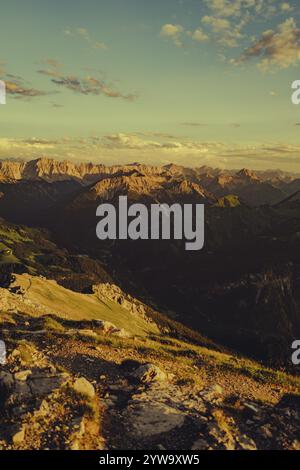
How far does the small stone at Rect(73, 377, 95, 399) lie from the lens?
3052 cm

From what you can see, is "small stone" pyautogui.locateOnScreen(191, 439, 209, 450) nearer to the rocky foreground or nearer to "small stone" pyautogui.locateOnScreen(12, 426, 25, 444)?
the rocky foreground

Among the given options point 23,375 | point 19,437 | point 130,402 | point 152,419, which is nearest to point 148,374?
point 130,402

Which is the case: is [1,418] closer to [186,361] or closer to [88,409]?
[88,409]

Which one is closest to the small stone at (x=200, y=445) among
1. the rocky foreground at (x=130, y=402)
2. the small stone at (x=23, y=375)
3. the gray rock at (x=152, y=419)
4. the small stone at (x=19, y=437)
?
the rocky foreground at (x=130, y=402)

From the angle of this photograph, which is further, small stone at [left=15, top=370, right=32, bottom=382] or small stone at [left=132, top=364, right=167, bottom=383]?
small stone at [left=132, top=364, right=167, bottom=383]

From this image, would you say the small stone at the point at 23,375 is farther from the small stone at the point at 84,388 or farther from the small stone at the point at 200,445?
the small stone at the point at 200,445

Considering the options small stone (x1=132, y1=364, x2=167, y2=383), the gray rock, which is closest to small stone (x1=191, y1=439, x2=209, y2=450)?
the gray rock

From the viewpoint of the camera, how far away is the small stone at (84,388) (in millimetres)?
30519

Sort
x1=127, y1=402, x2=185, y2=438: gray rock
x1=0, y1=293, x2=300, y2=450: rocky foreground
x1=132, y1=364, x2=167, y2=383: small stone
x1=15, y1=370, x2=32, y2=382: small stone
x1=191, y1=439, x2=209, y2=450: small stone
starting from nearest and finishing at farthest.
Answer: x1=191, y1=439, x2=209, y2=450: small stone, x1=0, y1=293, x2=300, y2=450: rocky foreground, x1=127, y1=402, x2=185, y2=438: gray rock, x1=15, y1=370, x2=32, y2=382: small stone, x1=132, y1=364, x2=167, y2=383: small stone

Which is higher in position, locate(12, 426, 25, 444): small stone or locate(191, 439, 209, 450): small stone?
locate(12, 426, 25, 444): small stone

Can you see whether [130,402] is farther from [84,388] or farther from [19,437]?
[19,437]

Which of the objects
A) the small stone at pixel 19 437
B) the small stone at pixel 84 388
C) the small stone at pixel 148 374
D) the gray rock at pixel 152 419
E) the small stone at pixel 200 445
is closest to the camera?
the small stone at pixel 19 437
